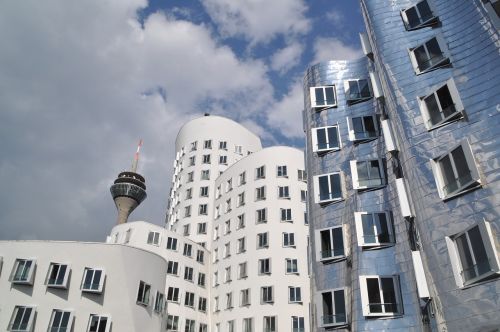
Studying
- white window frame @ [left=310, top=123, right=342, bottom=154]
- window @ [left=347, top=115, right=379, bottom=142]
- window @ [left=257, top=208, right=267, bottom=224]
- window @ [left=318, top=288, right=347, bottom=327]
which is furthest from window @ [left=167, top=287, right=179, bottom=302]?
window @ [left=347, top=115, right=379, bottom=142]

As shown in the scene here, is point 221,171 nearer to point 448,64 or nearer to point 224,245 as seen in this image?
point 224,245

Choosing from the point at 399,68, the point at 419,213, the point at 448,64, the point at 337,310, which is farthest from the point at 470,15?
the point at 337,310

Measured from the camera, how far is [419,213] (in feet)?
65.8

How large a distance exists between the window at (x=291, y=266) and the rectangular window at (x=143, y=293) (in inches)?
664

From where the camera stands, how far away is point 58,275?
3312 cm

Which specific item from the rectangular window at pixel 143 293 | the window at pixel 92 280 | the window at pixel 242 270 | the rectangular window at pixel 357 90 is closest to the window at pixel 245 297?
the window at pixel 242 270

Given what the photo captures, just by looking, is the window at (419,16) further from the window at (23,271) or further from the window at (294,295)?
the window at (23,271)

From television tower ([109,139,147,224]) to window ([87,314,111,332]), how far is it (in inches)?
2553

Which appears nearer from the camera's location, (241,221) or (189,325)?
(189,325)

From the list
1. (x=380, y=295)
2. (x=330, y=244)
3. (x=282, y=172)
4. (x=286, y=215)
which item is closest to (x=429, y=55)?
(x=330, y=244)

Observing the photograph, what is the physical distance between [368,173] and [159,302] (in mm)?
23847

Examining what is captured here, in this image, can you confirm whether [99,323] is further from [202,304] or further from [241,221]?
[241,221]

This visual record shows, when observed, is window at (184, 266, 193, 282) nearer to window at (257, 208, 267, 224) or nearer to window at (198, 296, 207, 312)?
window at (198, 296, 207, 312)

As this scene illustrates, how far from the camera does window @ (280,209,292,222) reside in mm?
49594
